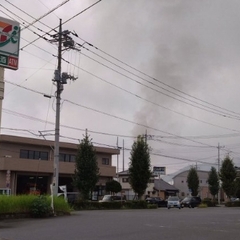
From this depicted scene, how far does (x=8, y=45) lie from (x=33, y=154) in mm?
32903

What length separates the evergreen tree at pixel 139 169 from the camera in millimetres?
42500

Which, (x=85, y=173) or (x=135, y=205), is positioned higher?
(x=85, y=173)

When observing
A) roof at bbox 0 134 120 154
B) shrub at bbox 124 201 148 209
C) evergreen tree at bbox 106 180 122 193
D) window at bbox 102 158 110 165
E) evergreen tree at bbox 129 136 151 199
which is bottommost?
shrub at bbox 124 201 148 209

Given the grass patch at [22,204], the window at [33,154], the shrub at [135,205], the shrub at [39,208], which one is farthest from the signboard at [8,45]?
the window at [33,154]

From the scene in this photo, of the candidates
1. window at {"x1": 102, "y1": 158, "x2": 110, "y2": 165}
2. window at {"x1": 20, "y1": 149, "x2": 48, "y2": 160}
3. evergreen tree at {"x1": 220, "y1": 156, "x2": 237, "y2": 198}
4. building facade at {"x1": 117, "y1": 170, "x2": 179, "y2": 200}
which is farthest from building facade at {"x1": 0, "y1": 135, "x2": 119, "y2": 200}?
building facade at {"x1": 117, "y1": 170, "x2": 179, "y2": 200}

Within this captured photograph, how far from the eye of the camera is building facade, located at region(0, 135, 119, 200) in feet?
143

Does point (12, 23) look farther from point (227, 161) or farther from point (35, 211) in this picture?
point (227, 161)

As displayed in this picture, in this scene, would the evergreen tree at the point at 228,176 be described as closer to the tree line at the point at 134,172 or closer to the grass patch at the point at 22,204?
the tree line at the point at 134,172

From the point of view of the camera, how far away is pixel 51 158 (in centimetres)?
4897

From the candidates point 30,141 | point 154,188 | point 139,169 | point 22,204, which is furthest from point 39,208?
point 154,188

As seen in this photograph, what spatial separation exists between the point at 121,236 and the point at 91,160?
24693mm

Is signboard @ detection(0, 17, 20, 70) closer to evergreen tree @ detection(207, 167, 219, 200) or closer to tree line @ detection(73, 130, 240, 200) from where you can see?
tree line @ detection(73, 130, 240, 200)

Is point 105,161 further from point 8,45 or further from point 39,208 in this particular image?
point 8,45

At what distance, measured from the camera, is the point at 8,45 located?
15.8 meters
